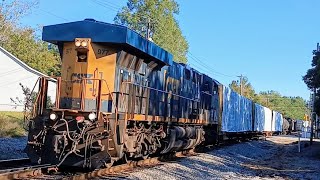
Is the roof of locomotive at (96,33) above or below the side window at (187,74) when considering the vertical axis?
above

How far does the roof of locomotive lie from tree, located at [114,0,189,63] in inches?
1477

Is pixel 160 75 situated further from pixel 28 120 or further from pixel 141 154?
pixel 28 120

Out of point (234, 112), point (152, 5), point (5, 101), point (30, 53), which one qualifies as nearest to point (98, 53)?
point (234, 112)

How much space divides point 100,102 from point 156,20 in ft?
134

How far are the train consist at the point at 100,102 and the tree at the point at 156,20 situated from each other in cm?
3591

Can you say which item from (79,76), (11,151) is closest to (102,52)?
(79,76)

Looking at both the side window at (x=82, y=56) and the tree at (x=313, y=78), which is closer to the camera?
the side window at (x=82, y=56)

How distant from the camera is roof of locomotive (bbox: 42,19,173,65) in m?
10.6

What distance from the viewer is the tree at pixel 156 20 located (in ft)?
162

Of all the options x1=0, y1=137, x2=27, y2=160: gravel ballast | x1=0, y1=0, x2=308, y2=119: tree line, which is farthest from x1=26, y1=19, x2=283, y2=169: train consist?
x1=0, y1=0, x2=308, y2=119: tree line

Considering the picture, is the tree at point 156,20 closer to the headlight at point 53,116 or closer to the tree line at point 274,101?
the headlight at point 53,116

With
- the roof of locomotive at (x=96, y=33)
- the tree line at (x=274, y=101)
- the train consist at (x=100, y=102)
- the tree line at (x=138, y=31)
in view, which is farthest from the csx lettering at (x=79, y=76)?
the tree line at (x=274, y=101)

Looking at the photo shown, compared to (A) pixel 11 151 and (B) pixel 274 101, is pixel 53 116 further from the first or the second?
(B) pixel 274 101

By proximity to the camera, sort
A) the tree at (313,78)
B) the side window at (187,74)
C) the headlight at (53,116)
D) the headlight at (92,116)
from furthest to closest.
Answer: the tree at (313,78)
the side window at (187,74)
the headlight at (53,116)
the headlight at (92,116)
